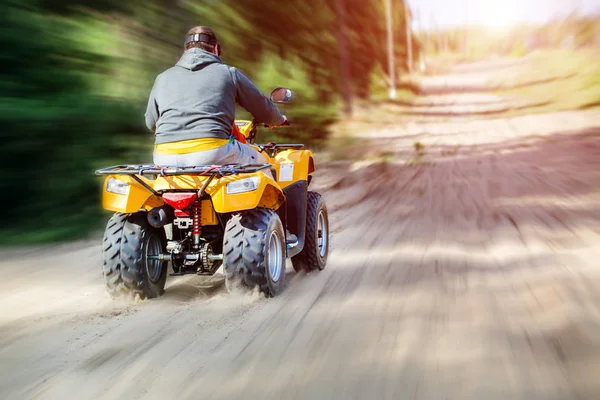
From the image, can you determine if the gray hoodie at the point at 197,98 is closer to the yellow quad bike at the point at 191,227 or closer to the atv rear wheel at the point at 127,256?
the yellow quad bike at the point at 191,227

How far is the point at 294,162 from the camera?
5422mm

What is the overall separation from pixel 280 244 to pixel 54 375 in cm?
190

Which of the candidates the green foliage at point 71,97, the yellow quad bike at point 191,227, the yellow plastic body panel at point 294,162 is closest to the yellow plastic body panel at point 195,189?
the yellow quad bike at point 191,227

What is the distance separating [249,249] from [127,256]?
79 cm

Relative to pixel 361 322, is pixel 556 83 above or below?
above

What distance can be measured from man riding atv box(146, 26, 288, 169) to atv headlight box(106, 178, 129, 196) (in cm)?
33

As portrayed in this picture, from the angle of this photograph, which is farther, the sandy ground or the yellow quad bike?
the yellow quad bike

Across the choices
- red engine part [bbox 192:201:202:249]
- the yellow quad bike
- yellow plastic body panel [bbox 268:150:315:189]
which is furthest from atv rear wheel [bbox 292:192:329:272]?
red engine part [bbox 192:201:202:249]

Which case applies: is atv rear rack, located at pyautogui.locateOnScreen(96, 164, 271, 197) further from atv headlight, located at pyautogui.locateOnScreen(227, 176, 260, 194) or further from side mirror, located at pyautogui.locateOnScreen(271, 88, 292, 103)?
side mirror, located at pyautogui.locateOnScreen(271, 88, 292, 103)

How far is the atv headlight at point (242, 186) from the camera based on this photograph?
4.37 m

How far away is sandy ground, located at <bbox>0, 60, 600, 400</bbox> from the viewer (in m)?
3.17

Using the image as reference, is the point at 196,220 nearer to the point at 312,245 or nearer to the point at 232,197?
the point at 232,197

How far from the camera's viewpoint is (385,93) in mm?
31375

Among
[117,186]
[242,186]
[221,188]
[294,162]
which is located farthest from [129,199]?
[294,162]
